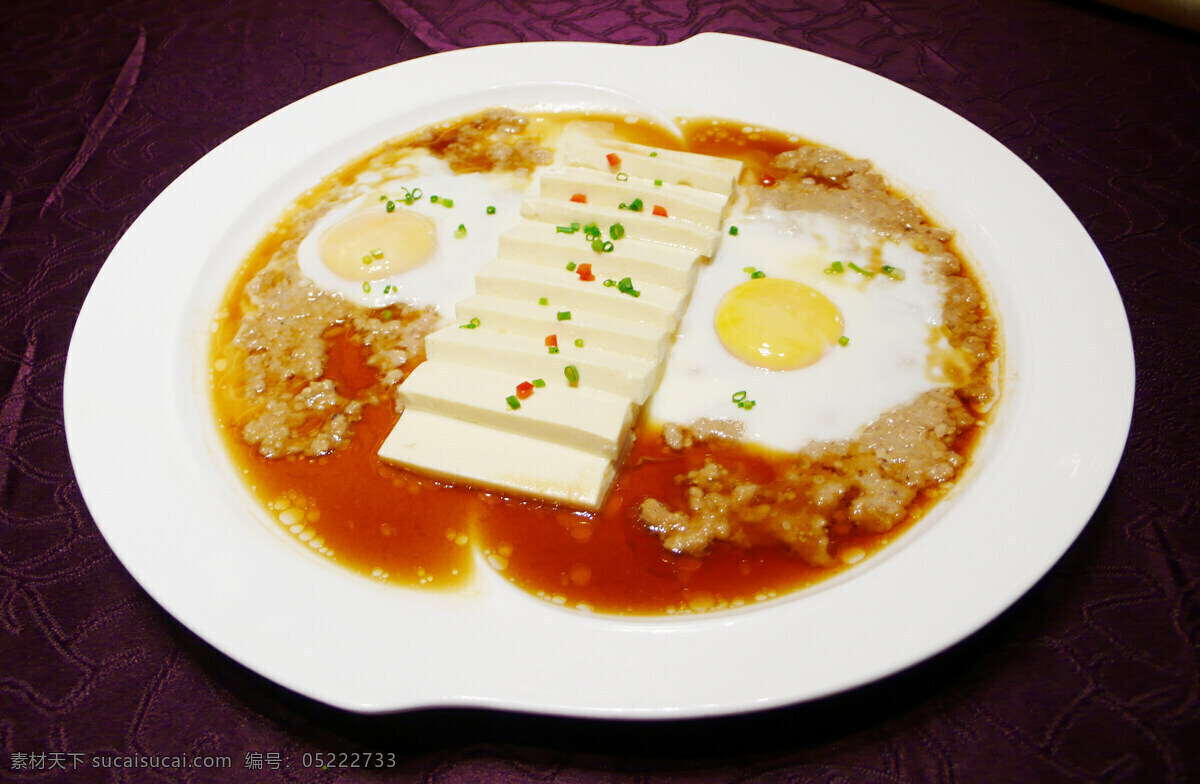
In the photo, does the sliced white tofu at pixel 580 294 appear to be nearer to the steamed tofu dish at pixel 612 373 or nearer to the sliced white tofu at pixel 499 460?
the steamed tofu dish at pixel 612 373

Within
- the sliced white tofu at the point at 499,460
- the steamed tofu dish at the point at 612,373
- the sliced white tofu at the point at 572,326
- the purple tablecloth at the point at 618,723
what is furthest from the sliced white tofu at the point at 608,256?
the purple tablecloth at the point at 618,723

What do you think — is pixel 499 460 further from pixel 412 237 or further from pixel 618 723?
pixel 412 237

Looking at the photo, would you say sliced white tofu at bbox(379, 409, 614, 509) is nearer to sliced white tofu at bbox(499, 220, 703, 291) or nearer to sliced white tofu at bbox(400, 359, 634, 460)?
sliced white tofu at bbox(400, 359, 634, 460)

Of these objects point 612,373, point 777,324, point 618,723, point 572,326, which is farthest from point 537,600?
point 777,324

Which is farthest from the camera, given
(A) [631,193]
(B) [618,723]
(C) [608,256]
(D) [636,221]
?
(A) [631,193]

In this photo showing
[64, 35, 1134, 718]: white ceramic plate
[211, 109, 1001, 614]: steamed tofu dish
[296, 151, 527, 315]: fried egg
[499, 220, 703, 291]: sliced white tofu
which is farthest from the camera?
[296, 151, 527, 315]: fried egg

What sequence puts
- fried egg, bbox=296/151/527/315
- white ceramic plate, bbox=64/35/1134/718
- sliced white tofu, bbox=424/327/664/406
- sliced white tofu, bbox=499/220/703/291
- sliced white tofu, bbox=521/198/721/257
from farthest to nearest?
fried egg, bbox=296/151/527/315
sliced white tofu, bbox=521/198/721/257
sliced white tofu, bbox=499/220/703/291
sliced white tofu, bbox=424/327/664/406
white ceramic plate, bbox=64/35/1134/718

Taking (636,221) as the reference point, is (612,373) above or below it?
below

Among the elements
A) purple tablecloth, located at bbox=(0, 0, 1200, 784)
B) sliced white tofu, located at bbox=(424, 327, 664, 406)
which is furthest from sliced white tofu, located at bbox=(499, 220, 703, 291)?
purple tablecloth, located at bbox=(0, 0, 1200, 784)
